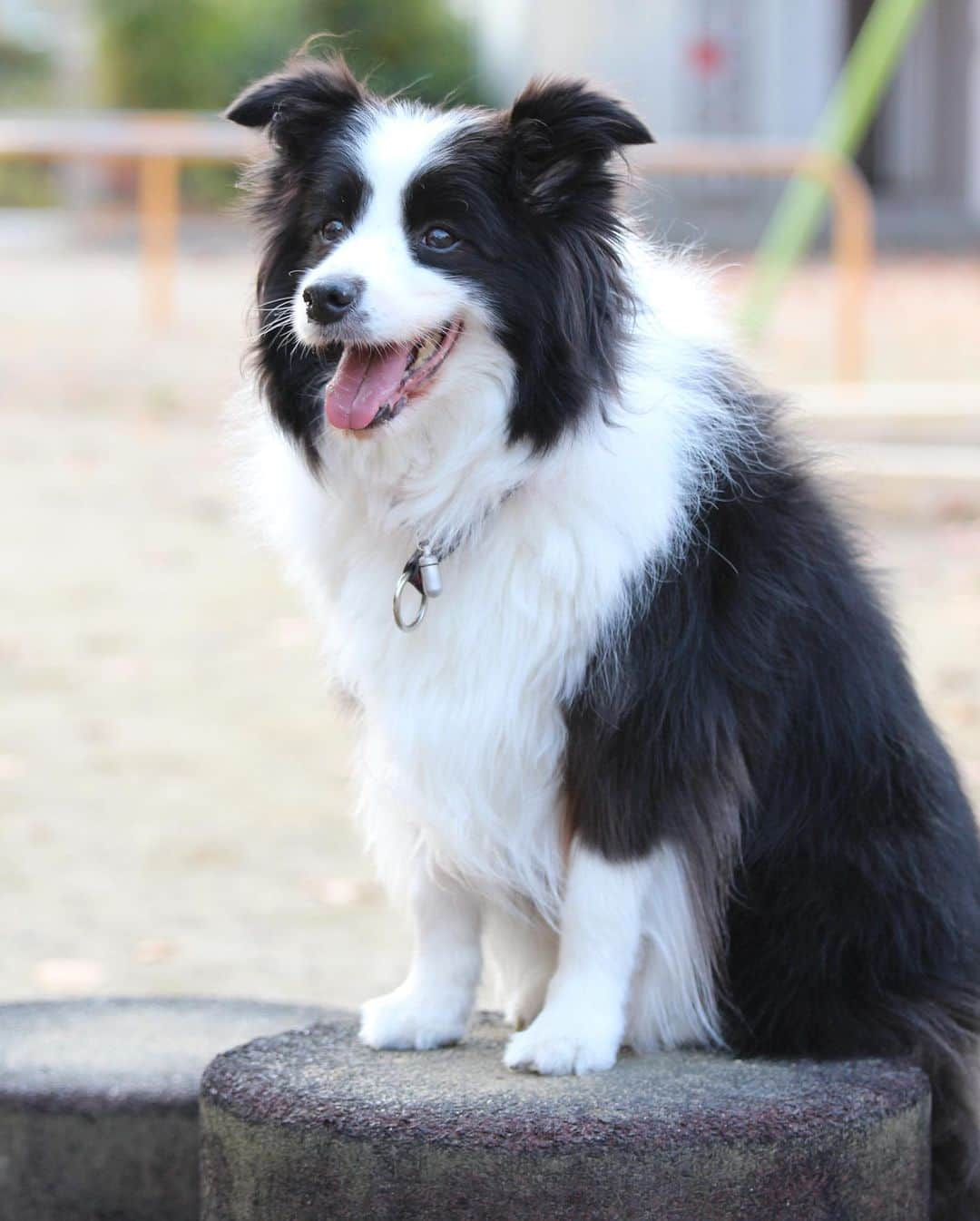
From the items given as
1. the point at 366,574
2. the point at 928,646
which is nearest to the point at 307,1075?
the point at 366,574

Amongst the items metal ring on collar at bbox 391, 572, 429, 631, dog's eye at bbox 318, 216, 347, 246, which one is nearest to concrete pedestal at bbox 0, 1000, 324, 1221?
metal ring on collar at bbox 391, 572, 429, 631

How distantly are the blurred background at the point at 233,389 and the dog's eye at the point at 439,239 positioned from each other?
38 centimetres

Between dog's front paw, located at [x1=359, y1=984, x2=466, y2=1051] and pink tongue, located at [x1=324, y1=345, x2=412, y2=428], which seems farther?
dog's front paw, located at [x1=359, y1=984, x2=466, y2=1051]

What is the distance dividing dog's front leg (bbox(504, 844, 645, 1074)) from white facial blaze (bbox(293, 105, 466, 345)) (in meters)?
0.87

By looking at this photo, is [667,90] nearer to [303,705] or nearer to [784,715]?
[303,705]

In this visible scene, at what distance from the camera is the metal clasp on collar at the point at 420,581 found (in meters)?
Result: 2.87

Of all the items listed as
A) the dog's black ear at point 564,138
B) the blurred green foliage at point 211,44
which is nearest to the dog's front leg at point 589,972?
the dog's black ear at point 564,138

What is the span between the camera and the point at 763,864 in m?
3.01

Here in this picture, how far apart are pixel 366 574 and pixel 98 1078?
106 cm

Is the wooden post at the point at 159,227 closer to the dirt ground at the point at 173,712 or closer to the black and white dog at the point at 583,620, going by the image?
the dirt ground at the point at 173,712

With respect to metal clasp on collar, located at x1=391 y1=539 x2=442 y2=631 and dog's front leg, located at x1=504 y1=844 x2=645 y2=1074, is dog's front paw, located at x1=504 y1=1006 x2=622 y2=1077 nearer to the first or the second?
dog's front leg, located at x1=504 y1=844 x2=645 y2=1074

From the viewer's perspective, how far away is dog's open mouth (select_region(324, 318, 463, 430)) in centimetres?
279

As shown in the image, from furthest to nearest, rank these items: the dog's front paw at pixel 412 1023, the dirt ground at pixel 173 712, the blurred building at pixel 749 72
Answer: the blurred building at pixel 749 72 < the dirt ground at pixel 173 712 < the dog's front paw at pixel 412 1023

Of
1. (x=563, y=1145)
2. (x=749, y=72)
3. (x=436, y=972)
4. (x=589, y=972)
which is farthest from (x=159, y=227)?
(x=563, y=1145)
